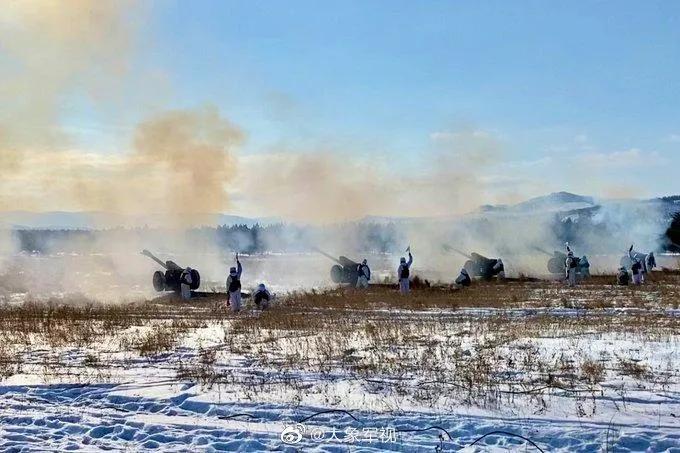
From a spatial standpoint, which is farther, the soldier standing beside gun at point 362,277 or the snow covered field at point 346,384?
the soldier standing beside gun at point 362,277

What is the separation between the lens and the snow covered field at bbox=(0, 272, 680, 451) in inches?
331

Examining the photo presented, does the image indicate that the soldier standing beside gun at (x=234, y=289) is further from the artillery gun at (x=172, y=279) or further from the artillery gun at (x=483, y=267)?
the artillery gun at (x=483, y=267)

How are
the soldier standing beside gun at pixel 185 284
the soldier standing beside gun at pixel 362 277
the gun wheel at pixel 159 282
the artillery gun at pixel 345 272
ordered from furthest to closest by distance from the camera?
1. the artillery gun at pixel 345 272
2. the soldier standing beside gun at pixel 362 277
3. the gun wheel at pixel 159 282
4. the soldier standing beside gun at pixel 185 284

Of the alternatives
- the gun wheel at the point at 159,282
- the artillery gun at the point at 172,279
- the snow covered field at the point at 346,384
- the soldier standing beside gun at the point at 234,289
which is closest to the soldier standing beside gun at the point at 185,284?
Result: the artillery gun at the point at 172,279

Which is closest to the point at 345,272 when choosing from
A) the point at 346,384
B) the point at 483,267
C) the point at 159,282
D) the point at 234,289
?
the point at 483,267

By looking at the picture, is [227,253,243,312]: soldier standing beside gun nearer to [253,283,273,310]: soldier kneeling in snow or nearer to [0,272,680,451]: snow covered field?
[253,283,273,310]: soldier kneeling in snow

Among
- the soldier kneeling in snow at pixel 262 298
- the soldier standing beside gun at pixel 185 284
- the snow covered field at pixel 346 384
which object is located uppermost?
the soldier standing beside gun at pixel 185 284

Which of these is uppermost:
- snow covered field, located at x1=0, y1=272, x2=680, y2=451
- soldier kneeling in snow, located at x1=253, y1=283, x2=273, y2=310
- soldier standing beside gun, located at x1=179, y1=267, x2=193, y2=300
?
soldier standing beside gun, located at x1=179, y1=267, x2=193, y2=300

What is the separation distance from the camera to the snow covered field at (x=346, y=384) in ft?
27.6

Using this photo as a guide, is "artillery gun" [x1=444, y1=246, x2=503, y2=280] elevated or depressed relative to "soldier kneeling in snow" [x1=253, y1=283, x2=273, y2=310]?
elevated

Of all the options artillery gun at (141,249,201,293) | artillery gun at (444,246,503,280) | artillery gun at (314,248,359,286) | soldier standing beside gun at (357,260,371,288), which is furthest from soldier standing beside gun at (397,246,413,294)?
artillery gun at (444,246,503,280)

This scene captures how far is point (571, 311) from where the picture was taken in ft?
75.3

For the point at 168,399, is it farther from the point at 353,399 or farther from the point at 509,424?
the point at 509,424

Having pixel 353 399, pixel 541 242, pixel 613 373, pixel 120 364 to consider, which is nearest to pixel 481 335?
pixel 613 373
